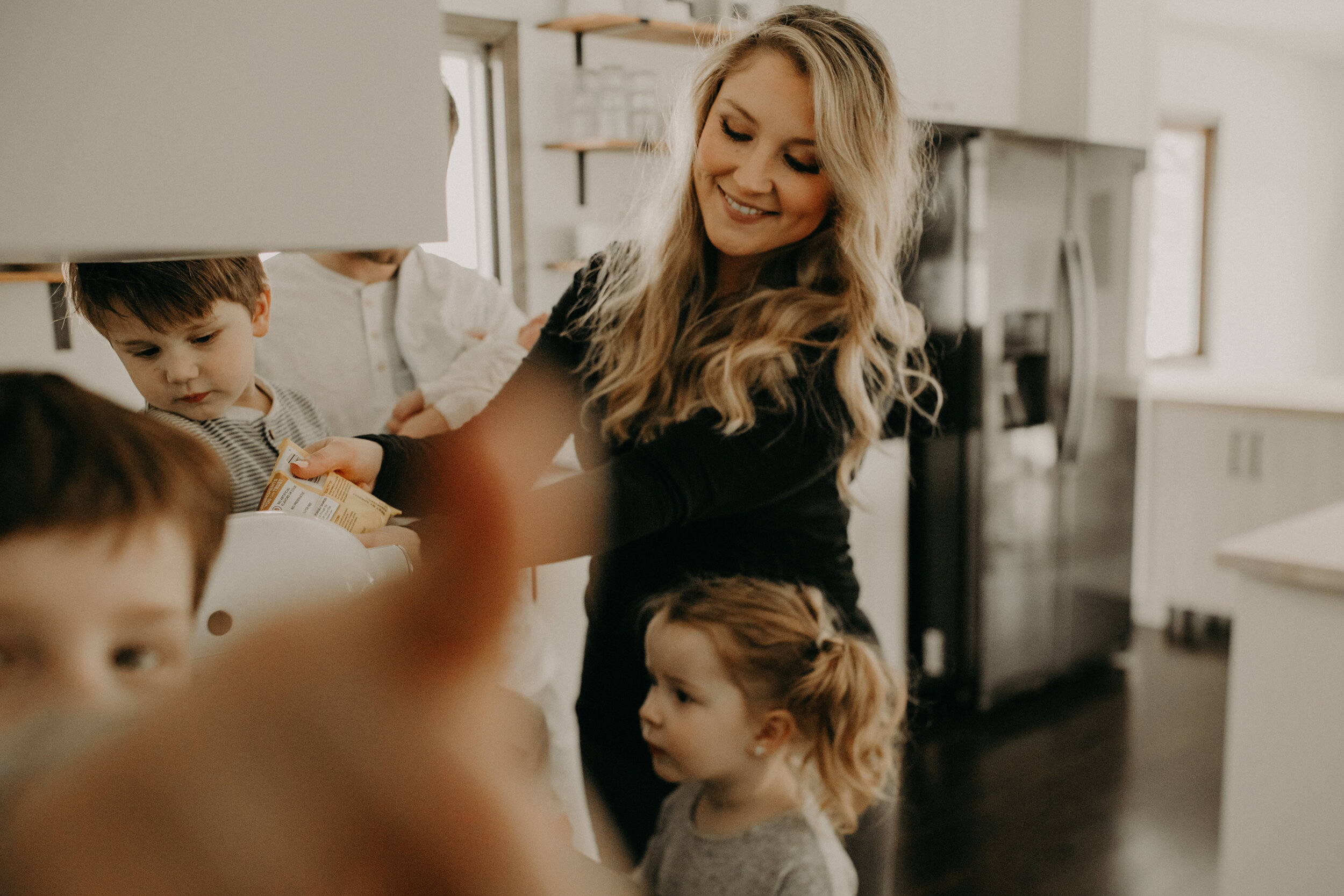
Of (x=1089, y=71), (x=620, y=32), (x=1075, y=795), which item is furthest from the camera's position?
(x=1089, y=71)

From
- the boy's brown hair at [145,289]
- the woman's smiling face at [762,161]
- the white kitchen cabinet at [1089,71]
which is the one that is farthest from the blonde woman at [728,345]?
the white kitchen cabinet at [1089,71]

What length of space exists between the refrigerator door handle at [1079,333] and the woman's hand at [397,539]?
7.49ft

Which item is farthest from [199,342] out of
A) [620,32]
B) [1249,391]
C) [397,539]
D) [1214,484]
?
[1249,391]

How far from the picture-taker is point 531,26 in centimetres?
73

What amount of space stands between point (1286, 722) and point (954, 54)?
40.9 inches

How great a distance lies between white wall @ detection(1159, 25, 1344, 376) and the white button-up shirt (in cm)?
377

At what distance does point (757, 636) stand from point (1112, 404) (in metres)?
2.20

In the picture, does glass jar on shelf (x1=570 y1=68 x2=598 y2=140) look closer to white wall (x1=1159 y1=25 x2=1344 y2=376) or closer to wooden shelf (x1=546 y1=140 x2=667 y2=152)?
wooden shelf (x1=546 y1=140 x2=667 y2=152)

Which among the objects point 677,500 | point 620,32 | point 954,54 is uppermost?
point 954,54

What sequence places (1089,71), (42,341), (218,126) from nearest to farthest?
(218,126) < (42,341) < (1089,71)

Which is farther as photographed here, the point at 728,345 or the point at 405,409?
the point at 728,345

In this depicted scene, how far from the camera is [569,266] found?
730mm

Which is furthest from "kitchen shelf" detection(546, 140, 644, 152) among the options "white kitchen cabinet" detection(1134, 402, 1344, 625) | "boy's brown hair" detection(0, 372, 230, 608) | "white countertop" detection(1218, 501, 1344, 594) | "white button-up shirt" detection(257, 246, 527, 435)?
"white kitchen cabinet" detection(1134, 402, 1344, 625)

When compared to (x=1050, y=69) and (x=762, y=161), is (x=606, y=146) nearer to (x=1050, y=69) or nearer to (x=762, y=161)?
(x=762, y=161)
